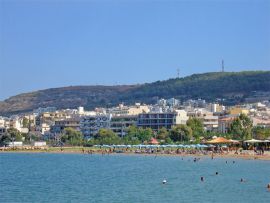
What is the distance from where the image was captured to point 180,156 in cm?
8962

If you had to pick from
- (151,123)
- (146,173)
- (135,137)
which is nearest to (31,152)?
(135,137)

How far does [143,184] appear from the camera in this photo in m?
50.1

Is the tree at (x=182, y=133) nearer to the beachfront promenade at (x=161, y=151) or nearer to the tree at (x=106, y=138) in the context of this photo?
the beachfront promenade at (x=161, y=151)

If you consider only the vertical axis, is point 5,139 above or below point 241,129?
below

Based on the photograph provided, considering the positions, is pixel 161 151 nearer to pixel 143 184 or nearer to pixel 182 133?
pixel 182 133

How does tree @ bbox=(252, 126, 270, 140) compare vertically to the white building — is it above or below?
below

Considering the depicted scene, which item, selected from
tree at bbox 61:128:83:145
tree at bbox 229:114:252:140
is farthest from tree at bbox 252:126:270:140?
tree at bbox 61:128:83:145

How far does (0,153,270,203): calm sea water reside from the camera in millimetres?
41656

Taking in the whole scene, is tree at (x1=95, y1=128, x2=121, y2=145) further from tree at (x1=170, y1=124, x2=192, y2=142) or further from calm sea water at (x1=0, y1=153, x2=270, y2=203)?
calm sea water at (x1=0, y1=153, x2=270, y2=203)

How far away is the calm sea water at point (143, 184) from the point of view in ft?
137

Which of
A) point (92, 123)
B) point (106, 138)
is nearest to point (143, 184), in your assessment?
point (106, 138)

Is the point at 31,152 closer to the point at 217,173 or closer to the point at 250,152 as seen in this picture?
A: the point at 250,152

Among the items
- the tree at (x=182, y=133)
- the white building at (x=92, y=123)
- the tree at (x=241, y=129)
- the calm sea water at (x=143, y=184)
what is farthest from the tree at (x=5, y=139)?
the calm sea water at (x=143, y=184)

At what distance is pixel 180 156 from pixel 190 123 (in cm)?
2810
